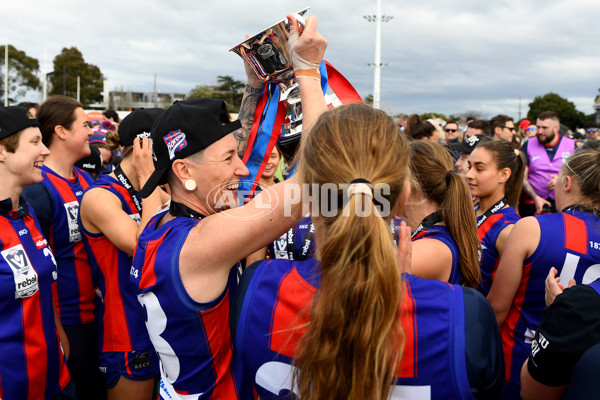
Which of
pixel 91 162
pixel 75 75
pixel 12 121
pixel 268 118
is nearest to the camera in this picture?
pixel 268 118

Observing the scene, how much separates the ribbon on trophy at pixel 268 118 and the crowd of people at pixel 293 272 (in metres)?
0.06

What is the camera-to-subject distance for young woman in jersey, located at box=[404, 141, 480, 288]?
2.18 metres

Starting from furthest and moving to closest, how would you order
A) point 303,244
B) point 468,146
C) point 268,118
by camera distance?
point 468,146 < point 303,244 < point 268,118

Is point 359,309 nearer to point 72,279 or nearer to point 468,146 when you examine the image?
point 72,279

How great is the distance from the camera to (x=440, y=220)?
2414 millimetres

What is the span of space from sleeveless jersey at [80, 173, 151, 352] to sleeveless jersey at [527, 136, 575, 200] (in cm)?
690

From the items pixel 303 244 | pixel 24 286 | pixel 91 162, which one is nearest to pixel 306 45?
pixel 303 244

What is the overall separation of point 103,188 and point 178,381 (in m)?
1.60

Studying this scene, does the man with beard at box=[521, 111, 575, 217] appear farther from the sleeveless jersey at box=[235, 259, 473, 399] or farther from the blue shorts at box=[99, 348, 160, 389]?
the sleeveless jersey at box=[235, 259, 473, 399]

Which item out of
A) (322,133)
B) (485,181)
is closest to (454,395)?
(322,133)

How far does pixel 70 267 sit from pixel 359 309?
8.40 feet

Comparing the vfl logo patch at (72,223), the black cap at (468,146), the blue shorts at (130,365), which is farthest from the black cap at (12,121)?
the black cap at (468,146)

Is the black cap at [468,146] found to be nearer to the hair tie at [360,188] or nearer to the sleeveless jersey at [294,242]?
the sleeveless jersey at [294,242]

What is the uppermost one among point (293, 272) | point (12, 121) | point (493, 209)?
point (12, 121)
